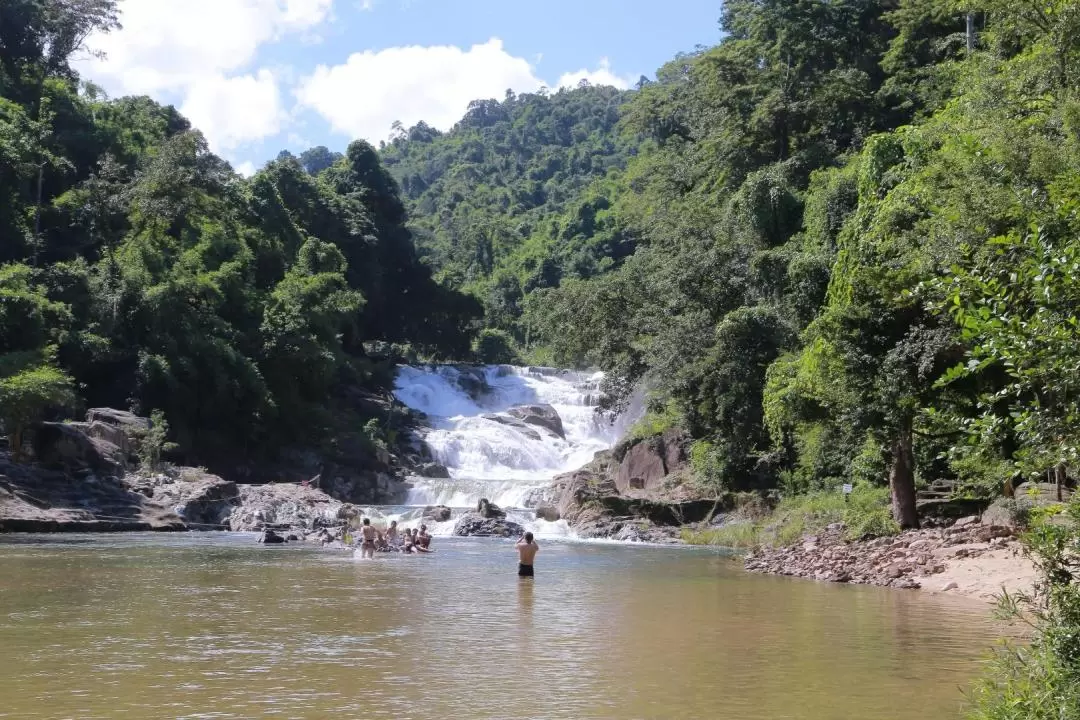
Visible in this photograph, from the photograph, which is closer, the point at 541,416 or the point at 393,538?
the point at 393,538

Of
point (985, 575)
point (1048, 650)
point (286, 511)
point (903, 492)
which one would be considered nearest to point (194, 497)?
point (286, 511)

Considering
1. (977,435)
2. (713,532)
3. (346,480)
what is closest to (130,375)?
(346,480)

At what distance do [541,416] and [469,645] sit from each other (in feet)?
127

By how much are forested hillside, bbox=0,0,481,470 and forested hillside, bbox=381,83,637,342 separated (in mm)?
13466

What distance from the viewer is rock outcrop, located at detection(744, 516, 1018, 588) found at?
17.4 m

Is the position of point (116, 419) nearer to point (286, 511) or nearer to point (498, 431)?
point (286, 511)

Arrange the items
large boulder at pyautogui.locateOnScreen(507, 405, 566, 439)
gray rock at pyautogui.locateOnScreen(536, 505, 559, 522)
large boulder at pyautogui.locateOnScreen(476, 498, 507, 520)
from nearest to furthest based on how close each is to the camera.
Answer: large boulder at pyautogui.locateOnScreen(476, 498, 507, 520) < gray rock at pyautogui.locateOnScreen(536, 505, 559, 522) < large boulder at pyautogui.locateOnScreen(507, 405, 566, 439)

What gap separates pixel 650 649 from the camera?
11.1 metres

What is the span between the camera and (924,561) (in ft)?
57.9

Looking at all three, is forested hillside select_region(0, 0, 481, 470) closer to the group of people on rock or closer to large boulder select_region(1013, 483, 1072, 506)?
the group of people on rock

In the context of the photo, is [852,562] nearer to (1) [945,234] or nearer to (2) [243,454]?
(1) [945,234]

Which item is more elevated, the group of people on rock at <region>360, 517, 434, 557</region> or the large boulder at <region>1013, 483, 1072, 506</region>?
the large boulder at <region>1013, 483, 1072, 506</region>

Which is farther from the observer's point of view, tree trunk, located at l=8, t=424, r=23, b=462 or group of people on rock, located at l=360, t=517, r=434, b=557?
tree trunk, located at l=8, t=424, r=23, b=462

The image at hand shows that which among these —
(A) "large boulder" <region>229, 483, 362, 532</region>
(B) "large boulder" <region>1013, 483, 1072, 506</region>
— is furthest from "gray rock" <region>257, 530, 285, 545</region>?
(B) "large boulder" <region>1013, 483, 1072, 506</region>
